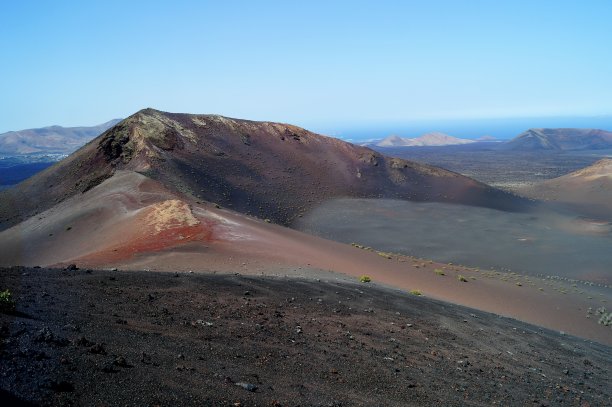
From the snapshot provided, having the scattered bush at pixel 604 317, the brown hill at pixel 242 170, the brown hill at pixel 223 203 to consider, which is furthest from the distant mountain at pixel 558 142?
the scattered bush at pixel 604 317

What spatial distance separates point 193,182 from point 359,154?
89.4 ft

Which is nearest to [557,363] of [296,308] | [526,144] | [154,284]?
[296,308]

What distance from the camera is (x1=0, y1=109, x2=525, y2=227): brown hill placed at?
36.7 m

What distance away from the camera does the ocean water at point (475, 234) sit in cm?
3469

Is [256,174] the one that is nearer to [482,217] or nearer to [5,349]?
→ [482,217]

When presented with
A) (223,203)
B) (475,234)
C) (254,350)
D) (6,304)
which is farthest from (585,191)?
(6,304)

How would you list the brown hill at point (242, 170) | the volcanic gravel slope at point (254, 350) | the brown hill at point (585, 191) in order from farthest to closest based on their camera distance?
the brown hill at point (585, 191) < the brown hill at point (242, 170) < the volcanic gravel slope at point (254, 350)

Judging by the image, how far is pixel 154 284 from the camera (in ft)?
36.6

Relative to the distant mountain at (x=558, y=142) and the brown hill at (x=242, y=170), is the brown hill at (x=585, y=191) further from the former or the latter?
the distant mountain at (x=558, y=142)

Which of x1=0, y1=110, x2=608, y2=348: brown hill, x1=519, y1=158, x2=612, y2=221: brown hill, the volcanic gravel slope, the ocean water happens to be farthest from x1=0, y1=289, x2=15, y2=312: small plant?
x1=519, y1=158, x2=612, y2=221: brown hill

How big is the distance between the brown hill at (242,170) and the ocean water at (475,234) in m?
2.83

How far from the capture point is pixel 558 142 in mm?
190875

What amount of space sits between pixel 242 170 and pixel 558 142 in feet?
606

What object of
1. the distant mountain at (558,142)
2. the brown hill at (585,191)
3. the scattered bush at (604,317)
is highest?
the distant mountain at (558,142)
